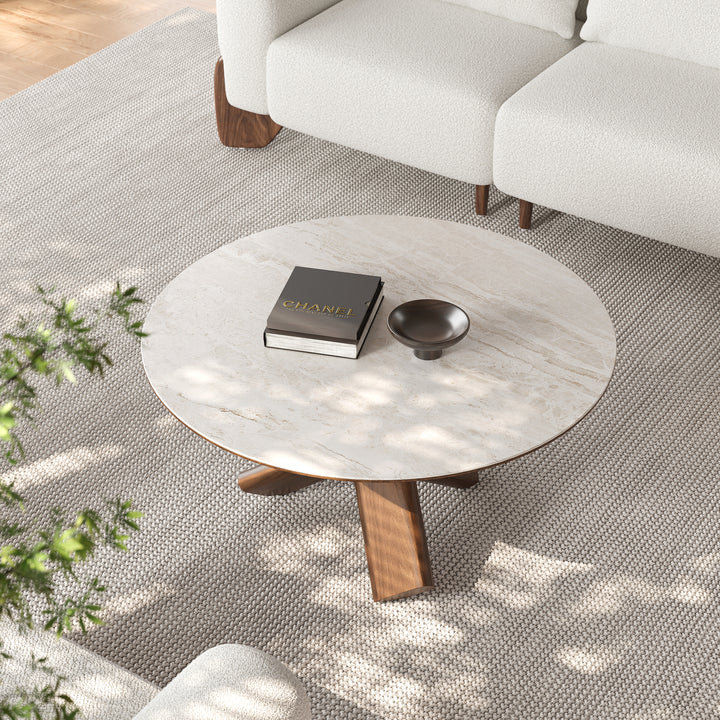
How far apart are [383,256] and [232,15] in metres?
1.24

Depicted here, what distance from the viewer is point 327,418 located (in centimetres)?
149

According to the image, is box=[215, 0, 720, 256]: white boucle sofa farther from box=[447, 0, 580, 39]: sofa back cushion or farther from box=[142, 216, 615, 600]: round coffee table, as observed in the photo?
box=[142, 216, 615, 600]: round coffee table

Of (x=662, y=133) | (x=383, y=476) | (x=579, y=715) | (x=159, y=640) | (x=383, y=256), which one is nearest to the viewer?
(x=383, y=476)

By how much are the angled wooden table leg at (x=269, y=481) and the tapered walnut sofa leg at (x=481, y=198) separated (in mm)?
1113

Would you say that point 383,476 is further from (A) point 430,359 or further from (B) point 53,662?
(B) point 53,662

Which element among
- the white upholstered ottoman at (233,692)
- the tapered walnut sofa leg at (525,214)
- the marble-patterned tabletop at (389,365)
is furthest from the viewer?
the tapered walnut sofa leg at (525,214)

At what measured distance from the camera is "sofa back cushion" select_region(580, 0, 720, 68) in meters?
2.39

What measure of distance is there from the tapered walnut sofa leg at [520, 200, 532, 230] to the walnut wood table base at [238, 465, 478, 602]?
1.14m

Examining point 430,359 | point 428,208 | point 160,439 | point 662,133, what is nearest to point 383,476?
point 430,359

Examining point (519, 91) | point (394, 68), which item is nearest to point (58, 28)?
point (394, 68)

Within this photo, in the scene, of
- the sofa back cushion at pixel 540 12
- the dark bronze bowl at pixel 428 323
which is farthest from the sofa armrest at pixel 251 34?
the dark bronze bowl at pixel 428 323

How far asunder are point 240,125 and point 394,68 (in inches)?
26.3

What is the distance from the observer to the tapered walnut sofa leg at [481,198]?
2.61 metres

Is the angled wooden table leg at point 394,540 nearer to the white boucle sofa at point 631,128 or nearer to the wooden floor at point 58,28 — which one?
the white boucle sofa at point 631,128
